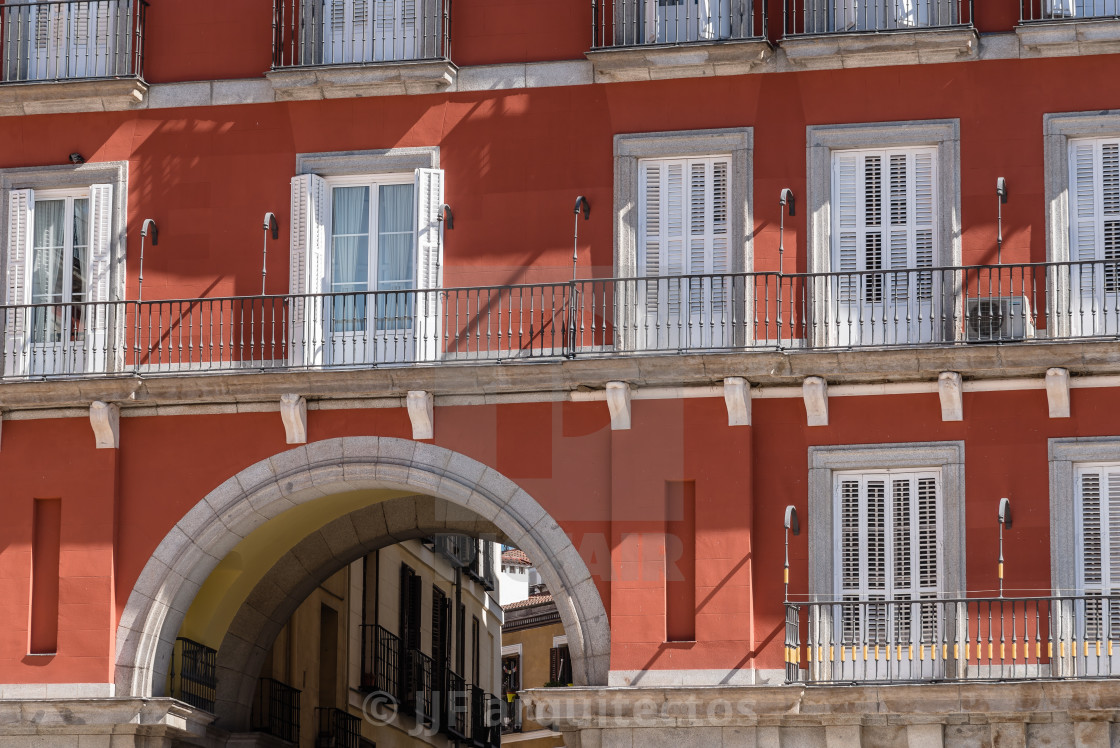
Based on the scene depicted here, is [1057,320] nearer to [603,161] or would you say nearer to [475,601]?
[603,161]

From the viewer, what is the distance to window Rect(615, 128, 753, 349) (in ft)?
84.8

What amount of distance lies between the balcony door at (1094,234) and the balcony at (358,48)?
7.36 metres

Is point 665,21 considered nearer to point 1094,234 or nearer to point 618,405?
point 618,405

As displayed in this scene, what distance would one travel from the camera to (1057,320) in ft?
82.5

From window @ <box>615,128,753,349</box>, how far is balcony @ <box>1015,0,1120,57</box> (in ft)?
11.0

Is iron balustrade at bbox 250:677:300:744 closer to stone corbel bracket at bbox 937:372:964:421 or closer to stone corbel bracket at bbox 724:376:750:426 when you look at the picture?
stone corbel bracket at bbox 724:376:750:426

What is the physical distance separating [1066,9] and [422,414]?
28.3 feet

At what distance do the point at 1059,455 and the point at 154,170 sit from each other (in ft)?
36.5

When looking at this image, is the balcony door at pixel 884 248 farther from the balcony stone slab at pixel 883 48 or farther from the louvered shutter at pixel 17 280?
the louvered shutter at pixel 17 280

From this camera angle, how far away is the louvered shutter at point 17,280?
27.0m

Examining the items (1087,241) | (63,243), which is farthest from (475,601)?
(1087,241)

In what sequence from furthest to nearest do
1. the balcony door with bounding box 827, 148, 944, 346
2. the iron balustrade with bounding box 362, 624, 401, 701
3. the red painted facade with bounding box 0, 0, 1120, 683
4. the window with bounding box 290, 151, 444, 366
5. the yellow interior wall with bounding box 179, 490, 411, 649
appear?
the iron balustrade with bounding box 362, 624, 401, 701 < the yellow interior wall with bounding box 179, 490, 411, 649 < the window with bounding box 290, 151, 444, 366 < the balcony door with bounding box 827, 148, 944, 346 < the red painted facade with bounding box 0, 0, 1120, 683

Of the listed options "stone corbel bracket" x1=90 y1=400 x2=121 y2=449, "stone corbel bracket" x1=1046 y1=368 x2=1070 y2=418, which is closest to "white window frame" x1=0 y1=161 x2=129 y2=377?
"stone corbel bracket" x1=90 y1=400 x2=121 y2=449

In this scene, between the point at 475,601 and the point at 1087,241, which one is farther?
the point at 475,601
